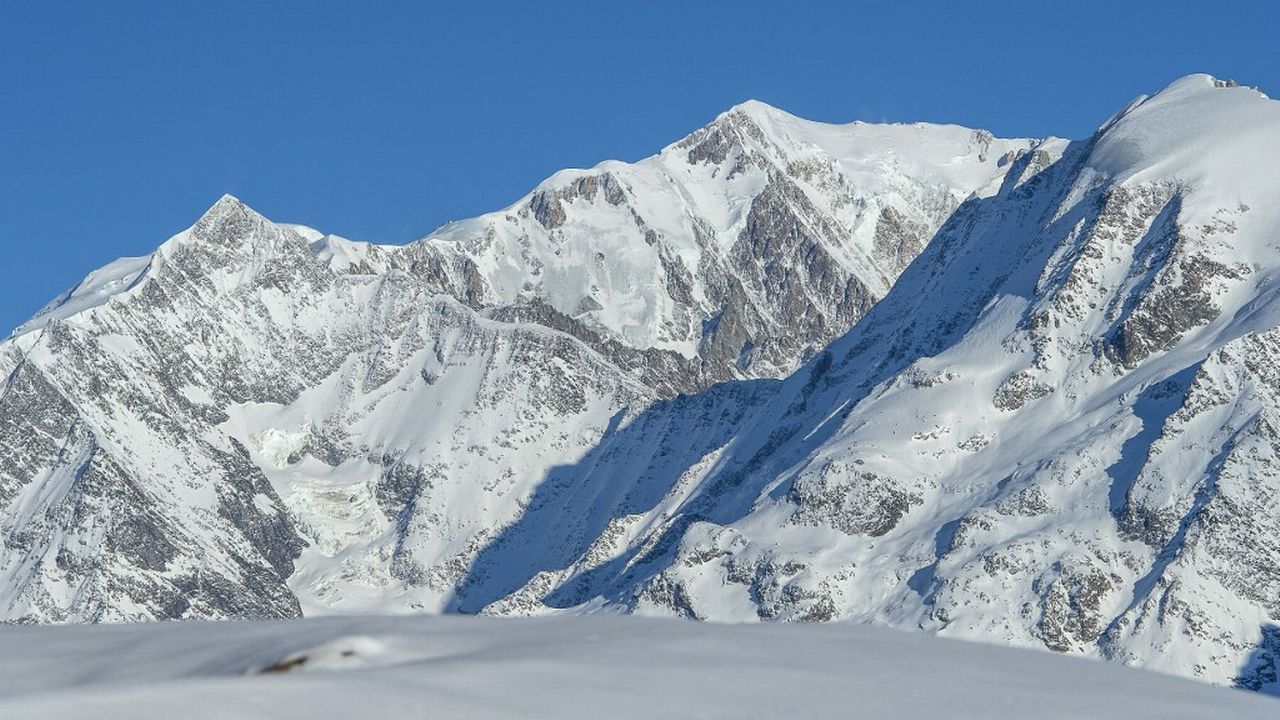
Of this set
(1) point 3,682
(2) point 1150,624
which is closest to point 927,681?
(1) point 3,682

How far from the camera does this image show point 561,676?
2525cm

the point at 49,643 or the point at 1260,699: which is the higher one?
the point at 49,643

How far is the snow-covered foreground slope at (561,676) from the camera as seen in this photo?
933 inches

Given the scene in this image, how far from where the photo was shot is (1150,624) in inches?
7603

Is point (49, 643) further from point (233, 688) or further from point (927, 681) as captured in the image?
point (927, 681)

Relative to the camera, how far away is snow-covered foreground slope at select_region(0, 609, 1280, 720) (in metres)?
23.7

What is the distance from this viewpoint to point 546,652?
26.5 meters

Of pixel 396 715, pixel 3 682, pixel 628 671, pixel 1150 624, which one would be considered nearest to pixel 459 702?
pixel 396 715

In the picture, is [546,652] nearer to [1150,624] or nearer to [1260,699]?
[1260,699]

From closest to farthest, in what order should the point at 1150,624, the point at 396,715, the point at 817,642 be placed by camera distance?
1. the point at 396,715
2. the point at 817,642
3. the point at 1150,624

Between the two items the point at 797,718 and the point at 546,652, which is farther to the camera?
the point at 546,652

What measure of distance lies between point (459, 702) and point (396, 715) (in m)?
0.69

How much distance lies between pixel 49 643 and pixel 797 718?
895 cm

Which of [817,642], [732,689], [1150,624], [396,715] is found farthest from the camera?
[1150,624]
